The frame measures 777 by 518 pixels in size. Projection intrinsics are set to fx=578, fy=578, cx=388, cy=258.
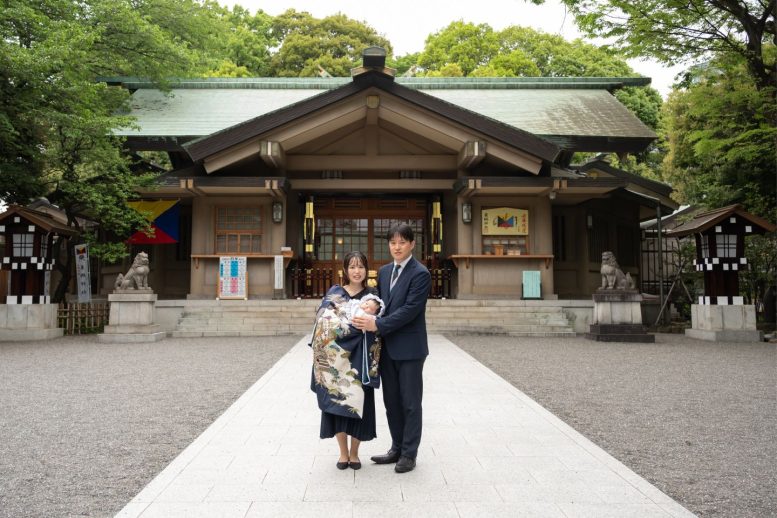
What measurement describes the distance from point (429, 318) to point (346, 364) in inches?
372

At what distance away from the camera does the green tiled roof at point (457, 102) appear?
1571 centimetres

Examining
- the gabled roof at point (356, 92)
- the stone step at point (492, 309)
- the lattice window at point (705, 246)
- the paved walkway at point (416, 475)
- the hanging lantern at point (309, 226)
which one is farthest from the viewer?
the hanging lantern at point (309, 226)

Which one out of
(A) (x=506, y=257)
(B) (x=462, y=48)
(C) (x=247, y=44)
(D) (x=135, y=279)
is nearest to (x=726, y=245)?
(A) (x=506, y=257)

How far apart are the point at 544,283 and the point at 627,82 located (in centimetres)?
850

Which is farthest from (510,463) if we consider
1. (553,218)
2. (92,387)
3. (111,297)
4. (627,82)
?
(627,82)

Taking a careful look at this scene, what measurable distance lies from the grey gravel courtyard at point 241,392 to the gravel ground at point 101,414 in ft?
0.05

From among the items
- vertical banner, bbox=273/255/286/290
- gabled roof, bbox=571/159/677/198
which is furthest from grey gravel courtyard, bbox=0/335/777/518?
gabled roof, bbox=571/159/677/198

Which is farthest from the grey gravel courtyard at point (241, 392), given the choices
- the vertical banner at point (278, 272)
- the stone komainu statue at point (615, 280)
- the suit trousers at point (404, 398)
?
the vertical banner at point (278, 272)

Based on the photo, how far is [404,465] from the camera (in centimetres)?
352

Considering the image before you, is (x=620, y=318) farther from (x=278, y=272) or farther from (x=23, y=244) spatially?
(x=23, y=244)

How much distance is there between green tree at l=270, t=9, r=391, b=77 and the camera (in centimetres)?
3241

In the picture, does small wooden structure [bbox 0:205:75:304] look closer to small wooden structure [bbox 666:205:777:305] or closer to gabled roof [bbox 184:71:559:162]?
gabled roof [bbox 184:71:559:162]

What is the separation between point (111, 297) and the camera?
11.5 metres

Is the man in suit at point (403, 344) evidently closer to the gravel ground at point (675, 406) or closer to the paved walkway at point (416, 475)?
the paved walkway at point (416, 475)
